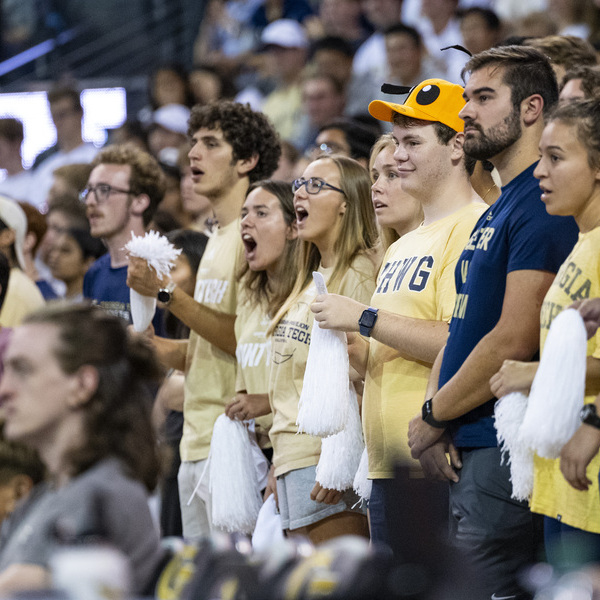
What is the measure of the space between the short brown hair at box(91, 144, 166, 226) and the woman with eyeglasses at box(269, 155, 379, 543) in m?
1.60

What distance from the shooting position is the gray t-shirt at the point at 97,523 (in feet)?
6.80

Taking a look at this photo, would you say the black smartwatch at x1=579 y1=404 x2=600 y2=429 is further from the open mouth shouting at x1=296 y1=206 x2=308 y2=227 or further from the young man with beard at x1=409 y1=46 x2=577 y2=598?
the open mouth shouting at x1=296 y1=206 x2=308 y2=227

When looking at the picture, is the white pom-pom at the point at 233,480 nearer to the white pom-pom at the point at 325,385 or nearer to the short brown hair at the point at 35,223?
the white pom-pom at the point at 325,385

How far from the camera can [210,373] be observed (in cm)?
462

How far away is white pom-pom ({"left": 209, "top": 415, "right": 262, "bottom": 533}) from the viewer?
4.14 metres

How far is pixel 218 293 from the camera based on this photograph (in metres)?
4.64

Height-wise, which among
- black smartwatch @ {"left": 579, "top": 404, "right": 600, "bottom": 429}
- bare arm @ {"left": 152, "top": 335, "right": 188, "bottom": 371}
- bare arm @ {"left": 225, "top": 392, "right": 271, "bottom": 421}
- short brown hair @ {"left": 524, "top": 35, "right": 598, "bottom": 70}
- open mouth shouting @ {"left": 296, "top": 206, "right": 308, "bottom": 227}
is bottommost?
bare arm @ {"left": 225, "top": 392, "right": 271, "bottom": 421}

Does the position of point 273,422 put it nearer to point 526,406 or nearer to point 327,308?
point 327,308

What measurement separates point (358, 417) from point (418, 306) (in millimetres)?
570

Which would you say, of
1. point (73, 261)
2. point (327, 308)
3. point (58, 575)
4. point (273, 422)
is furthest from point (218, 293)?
point (58, 575)

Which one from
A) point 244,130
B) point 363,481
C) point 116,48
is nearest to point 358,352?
point 363,481

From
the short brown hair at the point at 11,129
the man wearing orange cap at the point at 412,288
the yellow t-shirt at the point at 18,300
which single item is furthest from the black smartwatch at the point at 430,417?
the short brown hair at the point at 11,129

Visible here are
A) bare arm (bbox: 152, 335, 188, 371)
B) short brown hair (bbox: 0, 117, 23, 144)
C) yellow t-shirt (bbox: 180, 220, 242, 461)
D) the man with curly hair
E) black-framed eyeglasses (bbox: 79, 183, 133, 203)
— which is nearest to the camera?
the man with curly hair

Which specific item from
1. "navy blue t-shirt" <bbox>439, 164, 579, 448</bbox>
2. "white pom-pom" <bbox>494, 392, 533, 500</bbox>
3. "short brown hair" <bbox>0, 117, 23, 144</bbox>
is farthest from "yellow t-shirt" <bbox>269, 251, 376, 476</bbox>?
"short brown hair" <bbox>0, 117, 23, 144</bbox>
